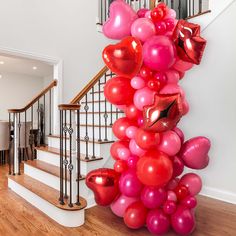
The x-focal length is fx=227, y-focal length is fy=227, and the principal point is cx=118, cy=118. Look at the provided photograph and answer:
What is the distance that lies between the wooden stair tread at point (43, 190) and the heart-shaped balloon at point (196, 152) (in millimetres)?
1154

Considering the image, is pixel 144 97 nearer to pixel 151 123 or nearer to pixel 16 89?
pixel 151 123

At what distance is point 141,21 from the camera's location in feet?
6.64

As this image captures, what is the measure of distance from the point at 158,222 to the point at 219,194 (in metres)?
1.39

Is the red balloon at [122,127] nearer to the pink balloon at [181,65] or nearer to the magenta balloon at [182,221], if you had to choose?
the pink balloon at [181,65]

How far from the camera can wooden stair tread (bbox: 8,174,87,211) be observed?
7.66 feet

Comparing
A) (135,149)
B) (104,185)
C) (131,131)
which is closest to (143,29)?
(131,131)

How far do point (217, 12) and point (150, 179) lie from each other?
2357 millimetres

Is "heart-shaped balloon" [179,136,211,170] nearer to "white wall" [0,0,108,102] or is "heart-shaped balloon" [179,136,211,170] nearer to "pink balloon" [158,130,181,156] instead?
"pink balloon" [158,130,181,156]

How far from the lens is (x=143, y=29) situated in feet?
6.58

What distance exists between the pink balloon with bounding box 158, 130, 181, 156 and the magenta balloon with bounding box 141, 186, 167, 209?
1.21 feet

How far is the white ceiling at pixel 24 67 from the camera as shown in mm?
6137

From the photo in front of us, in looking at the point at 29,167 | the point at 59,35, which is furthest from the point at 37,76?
the point at 29,167

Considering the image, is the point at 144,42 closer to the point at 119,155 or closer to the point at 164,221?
the point at 119,155

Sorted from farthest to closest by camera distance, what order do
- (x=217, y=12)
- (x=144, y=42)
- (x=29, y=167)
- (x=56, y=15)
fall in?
(x=56, y=15)
(x=29, y=167)
(x=217, y=12)
(x=144, y=42)
